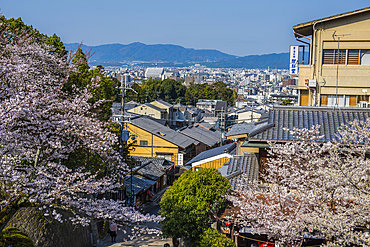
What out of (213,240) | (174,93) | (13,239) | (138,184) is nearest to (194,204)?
(213,240)

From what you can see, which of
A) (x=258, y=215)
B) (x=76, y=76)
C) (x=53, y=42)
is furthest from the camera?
(x=53, y=42)

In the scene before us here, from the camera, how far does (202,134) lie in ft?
123

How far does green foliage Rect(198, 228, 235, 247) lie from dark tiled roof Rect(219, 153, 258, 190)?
4.77 feet

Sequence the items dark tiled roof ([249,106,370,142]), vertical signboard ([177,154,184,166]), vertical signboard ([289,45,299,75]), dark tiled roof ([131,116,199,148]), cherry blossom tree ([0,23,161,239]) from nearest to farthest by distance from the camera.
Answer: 1. cherry blossom tree ([0,23,161,239])
2. dark tiled roof ([249,106,370,142])
3. vertical signboard ([289,45,299,75])
4. vertical signboard ([177,154,184,166])
5. dark tiled roof ([131,116,199,148])

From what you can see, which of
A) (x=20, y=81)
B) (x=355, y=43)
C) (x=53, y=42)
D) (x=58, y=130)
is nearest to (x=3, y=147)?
(x=58, y=130)

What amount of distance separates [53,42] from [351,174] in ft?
37.7

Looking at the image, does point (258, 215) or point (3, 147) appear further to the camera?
point (258, 215)

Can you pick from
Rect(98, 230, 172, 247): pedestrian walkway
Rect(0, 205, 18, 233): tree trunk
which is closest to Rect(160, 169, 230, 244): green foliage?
Rect(98, 230, 172, 247): pedestrian walkway

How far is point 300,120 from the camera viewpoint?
9.16 m

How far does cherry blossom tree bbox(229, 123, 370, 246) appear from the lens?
569 cm

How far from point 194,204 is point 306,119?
3913mm

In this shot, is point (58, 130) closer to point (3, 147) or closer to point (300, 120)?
point (3, 147)

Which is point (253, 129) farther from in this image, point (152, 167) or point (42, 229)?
point (152, 167)

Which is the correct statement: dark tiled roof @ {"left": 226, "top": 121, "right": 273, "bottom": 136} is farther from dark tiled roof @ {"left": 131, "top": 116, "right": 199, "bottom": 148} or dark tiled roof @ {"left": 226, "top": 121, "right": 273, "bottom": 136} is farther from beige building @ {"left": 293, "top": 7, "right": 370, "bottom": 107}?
dark tiled roof @ {"left": 131, "top": 116, "right": 199, "bottom": 148}
